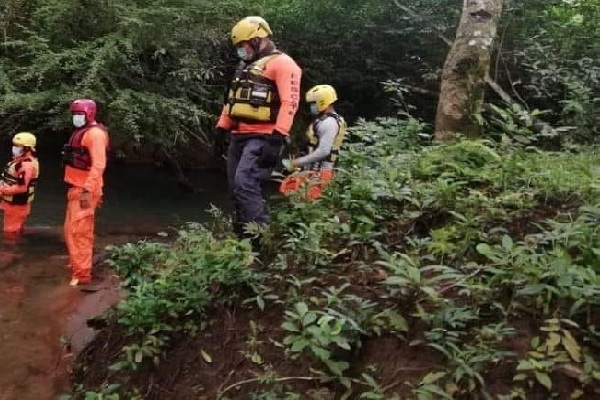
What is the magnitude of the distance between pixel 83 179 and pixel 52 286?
110 centimetres

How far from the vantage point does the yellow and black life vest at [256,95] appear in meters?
5.30

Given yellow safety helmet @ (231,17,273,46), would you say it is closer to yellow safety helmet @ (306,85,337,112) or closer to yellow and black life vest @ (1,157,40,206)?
yellow safety helmet @ (306,85,337,112)

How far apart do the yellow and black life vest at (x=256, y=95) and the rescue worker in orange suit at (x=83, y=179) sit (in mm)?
1912

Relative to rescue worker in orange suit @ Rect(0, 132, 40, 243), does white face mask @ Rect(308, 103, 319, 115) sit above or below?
above

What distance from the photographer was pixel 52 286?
6.37 m

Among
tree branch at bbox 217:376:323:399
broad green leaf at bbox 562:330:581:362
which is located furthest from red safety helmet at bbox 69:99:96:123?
broad green leaf at bbox 562:330:581:362

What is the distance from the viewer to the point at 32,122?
36.0ft

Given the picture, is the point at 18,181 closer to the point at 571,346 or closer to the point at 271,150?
the point at 271,150

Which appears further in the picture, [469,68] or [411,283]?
[469,68]

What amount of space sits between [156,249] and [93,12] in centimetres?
672

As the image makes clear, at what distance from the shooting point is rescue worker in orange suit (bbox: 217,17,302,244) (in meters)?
5.21

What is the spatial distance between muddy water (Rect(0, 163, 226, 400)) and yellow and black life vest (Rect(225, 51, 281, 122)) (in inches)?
80.6

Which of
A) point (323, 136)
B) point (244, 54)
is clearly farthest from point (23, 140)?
point (244, 54)

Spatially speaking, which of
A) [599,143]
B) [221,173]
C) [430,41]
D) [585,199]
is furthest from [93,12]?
[585,199]
